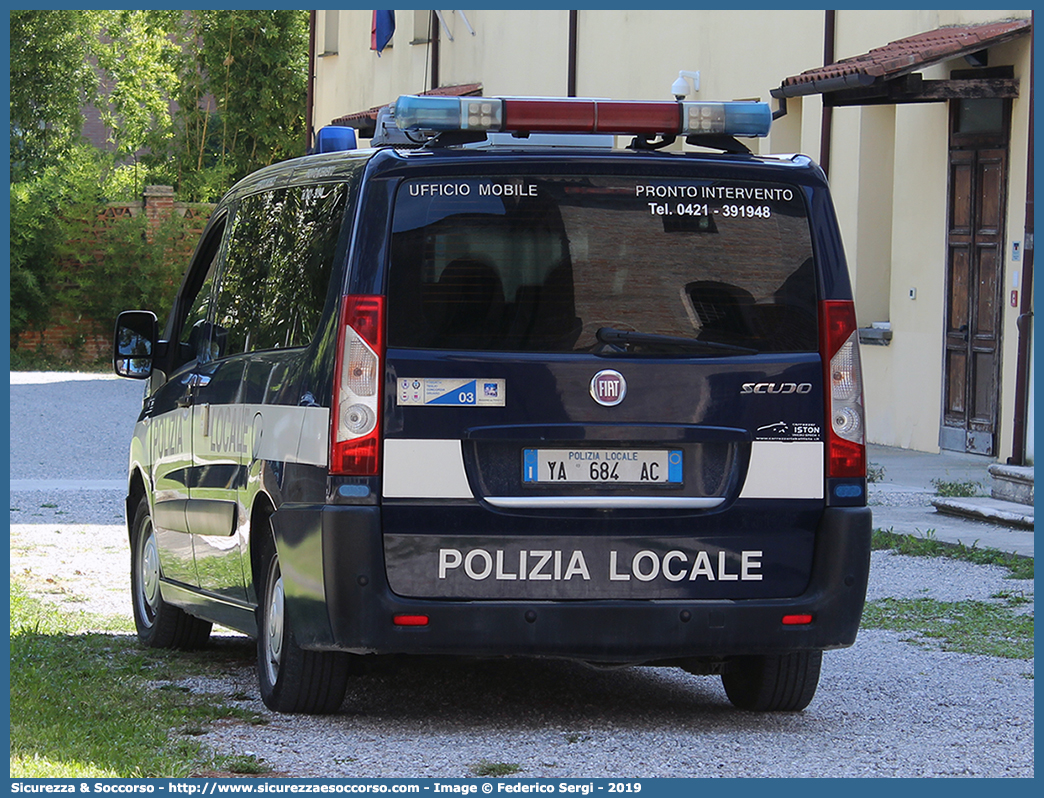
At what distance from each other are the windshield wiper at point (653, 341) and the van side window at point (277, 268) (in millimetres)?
912

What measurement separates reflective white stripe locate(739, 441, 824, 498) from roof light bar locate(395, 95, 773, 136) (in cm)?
110

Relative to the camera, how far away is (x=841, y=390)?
19.8 ft

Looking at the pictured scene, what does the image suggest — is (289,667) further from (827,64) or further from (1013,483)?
(827,64)

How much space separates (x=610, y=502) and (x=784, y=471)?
58 centimetres

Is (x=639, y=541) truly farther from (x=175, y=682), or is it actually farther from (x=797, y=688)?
(x=175, y=682)

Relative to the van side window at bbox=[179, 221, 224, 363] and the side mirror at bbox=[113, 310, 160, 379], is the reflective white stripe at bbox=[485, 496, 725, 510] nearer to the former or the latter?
the van side window at bbox=[179, 221, 224, 363]

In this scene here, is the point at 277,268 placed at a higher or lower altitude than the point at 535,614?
higher

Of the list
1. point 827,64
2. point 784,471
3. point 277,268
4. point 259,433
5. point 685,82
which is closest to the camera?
point 784,471

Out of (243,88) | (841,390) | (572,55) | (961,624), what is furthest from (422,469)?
(243,88)

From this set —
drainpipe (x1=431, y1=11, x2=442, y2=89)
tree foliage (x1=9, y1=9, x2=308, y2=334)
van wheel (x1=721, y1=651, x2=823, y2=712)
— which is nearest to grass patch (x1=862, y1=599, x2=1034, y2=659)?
van wheel (x1=721, y1=651, x2=823, y2=712)

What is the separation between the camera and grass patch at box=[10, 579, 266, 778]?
535 cm

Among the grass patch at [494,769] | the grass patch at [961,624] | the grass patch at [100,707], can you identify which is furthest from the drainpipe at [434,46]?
the grass patch at [494,769]

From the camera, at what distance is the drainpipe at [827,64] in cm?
1945

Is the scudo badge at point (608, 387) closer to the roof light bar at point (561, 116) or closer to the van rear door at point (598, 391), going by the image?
the van rear door at point (598, 391)
